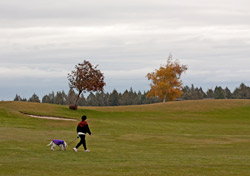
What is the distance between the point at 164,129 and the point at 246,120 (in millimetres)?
23690

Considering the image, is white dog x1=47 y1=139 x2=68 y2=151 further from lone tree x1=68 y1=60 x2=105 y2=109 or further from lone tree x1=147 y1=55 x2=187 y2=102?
lone tree x1=147 y1=55 x2=187 y2=102

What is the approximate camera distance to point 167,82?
133000 mm

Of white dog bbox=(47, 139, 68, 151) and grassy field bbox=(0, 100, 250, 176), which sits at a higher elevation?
white dog bbox=(47, 139, 68, 151)

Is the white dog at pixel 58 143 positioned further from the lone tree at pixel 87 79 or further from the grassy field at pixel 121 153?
the lone tree at pixel 87 79

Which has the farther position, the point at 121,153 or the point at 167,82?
the point at 167,82

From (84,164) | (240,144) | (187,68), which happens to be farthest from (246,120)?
(187,68)

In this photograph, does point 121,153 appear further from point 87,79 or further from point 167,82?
point 167,82

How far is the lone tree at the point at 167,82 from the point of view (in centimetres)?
13200

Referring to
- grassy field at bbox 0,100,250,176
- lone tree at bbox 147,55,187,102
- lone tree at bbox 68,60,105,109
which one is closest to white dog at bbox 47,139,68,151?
grassy field at bbox 0,100,250,176

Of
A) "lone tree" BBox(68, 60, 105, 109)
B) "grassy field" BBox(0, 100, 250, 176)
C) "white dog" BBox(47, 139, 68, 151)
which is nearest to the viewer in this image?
"grassy field" BBox(0, 100, 250, 176)

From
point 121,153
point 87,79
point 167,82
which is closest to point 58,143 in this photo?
point 121,153

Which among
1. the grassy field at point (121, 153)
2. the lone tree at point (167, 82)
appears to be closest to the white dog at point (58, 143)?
the grassy field at point (121, 153)

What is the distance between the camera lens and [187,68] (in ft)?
442

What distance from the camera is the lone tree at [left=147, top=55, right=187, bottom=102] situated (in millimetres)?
132000
